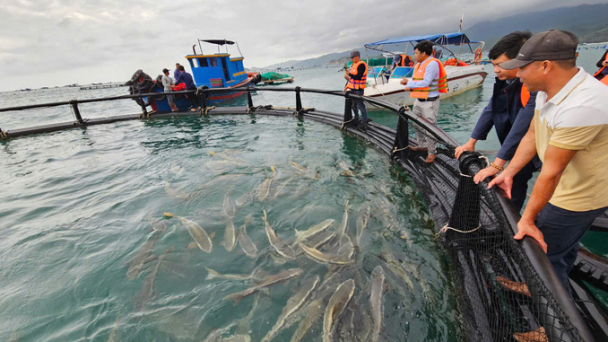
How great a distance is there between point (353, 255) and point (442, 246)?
4.00ft

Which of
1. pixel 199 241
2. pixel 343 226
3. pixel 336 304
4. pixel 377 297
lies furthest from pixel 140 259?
pixel 377 297

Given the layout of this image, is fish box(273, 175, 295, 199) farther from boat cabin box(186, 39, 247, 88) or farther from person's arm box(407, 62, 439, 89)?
boat cabin box(186, 39, 247, 88)

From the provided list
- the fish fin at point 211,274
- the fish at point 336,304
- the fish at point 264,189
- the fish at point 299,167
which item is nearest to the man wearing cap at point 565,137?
the fish at point 336,304

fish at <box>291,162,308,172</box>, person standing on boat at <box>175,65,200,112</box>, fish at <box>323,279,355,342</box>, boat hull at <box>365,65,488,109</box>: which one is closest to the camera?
fish at <box>323,279,355,342</box>

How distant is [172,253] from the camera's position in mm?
3758

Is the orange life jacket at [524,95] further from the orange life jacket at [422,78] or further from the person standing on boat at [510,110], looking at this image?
the orange life jacket at [422,78]

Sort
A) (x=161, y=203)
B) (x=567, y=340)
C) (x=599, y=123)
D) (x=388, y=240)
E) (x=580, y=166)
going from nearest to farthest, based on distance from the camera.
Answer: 1. (x=567, y=340)
2. (x=599, y=123)
3. (x=580, y=166)
4. (x=388, y=240)
5. (x=161, y=203)

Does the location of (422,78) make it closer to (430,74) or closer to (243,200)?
(430,74)

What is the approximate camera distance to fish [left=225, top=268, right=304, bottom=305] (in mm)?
3021

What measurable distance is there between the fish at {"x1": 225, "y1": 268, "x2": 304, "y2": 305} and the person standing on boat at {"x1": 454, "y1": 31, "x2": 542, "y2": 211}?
2.29 metres

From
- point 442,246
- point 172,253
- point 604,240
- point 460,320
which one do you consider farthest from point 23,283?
point 604,240

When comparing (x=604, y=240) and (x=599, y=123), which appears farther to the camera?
(x=604, y=240)

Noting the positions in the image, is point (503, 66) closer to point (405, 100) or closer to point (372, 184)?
Result: point (372, 184)

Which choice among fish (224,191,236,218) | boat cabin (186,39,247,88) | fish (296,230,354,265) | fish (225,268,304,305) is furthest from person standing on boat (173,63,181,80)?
Answer: fish (225,268,304,305)
